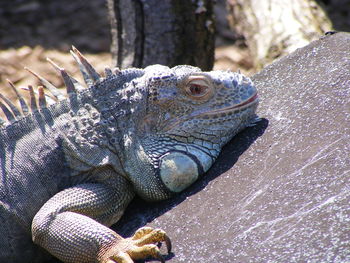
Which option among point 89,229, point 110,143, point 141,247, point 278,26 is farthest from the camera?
point 278,26

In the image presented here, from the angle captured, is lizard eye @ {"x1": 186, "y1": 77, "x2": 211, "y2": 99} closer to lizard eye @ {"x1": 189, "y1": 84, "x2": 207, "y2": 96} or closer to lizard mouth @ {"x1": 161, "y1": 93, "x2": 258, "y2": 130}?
lizard eye @ {"x1": 189, "y1": 84, "x2": 207, "y2": 96}

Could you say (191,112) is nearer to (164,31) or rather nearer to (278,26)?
(164,31)

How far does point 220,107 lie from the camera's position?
564 cm

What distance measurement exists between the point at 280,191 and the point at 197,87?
3.68 ft

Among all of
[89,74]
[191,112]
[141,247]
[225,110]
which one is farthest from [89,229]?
[225,110]

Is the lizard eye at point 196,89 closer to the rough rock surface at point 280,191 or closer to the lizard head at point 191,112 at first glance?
the lizard head at point 191,112

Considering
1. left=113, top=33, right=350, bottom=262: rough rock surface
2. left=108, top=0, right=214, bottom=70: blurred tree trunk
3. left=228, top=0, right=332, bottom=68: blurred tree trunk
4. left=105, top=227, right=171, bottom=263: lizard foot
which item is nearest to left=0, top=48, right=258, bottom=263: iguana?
left=113, top=33, right=350, bottom=262: rough rock surface

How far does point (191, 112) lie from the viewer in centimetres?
560

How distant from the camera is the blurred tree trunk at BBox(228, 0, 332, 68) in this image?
9.06 m

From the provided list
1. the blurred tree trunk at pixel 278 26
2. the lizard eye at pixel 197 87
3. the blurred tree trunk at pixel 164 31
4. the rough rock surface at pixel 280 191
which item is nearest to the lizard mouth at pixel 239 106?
the lizard eye at pixel 197 87

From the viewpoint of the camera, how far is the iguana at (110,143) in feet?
17.8

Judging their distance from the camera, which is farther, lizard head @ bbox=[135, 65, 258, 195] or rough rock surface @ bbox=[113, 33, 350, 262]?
lizard head @ bbox=[135, 65, 258, 195]

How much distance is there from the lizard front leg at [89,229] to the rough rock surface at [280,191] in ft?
0.77

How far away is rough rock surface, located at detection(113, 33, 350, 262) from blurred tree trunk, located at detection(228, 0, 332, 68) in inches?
98.5
